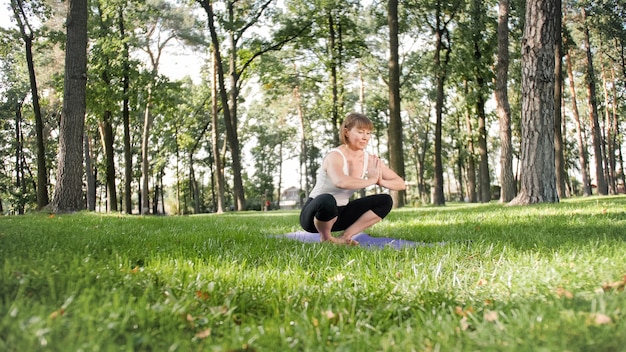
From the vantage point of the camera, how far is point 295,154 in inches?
2233

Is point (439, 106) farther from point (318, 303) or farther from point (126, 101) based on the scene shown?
point (318, 303)

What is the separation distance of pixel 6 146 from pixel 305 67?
34410mm

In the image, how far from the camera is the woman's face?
5.02 m

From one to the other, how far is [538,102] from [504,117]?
5.77 metres

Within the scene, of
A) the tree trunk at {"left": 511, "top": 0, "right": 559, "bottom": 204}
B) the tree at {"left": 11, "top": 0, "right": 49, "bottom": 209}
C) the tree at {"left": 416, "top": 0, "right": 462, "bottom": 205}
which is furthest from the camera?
the tree at {"left": 416, "top": 0, "right": 462, "bottom": 205}

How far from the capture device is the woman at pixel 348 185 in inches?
199

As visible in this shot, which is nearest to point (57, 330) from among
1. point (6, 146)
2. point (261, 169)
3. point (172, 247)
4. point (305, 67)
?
point (172, 247)

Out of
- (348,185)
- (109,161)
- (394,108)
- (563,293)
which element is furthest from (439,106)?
(563,293)

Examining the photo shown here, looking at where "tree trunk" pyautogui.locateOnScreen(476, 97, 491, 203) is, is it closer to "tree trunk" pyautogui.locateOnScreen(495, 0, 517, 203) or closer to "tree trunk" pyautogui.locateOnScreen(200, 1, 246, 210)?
"tree trunk" pyautogui.locateOnScreen(495, 0, 517, 203)

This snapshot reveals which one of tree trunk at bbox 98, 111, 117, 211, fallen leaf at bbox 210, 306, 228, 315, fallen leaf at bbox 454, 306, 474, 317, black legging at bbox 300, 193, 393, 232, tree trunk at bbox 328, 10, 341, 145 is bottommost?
fallen leaf at bbox 454, 306, 474, 317

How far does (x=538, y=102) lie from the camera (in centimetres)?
1066

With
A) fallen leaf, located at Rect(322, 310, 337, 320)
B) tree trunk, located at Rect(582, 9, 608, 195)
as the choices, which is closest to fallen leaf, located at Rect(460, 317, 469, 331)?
fallen leaf, located at Rect(322, 310, 337, 320)

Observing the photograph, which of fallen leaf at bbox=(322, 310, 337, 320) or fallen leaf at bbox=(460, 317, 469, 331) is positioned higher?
fallen leaf at bbox=(322, 310, 337, 320)

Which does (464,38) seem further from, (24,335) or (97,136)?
(97,136)
